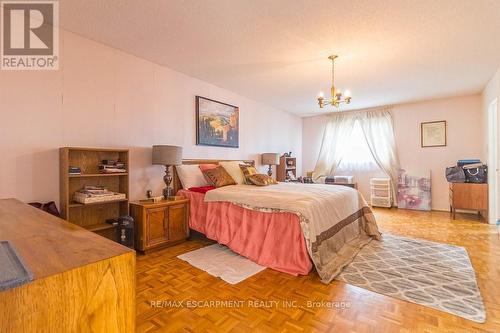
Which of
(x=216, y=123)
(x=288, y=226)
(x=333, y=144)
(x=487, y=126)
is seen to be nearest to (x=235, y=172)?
(x=216, y=123)

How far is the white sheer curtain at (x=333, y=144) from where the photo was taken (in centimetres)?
652

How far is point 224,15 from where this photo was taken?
234 cm

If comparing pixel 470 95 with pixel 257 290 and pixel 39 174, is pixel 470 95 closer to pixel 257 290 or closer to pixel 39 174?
pixel 257 290

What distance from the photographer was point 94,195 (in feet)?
8.53

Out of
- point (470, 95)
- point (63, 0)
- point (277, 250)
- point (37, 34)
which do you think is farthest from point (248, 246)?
point (470, 95)

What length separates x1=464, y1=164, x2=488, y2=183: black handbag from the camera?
4.34 meters

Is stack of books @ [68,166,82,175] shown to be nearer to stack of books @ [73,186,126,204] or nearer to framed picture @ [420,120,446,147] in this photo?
stack of books @ [73,186,126,204]

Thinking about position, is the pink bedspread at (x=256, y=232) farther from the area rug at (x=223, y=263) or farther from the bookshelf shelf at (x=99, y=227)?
the bookshelf shelf at (x=99, y=227)

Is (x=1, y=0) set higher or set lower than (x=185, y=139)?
higher

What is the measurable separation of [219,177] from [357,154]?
4281mm

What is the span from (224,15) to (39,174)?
2.45 metres

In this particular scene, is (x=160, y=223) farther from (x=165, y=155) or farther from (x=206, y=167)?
(x=206, y=167)

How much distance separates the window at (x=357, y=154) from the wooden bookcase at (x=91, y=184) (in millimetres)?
5454

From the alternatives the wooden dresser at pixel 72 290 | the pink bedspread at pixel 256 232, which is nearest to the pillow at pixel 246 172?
the pink bedspread at pixel 256 232
